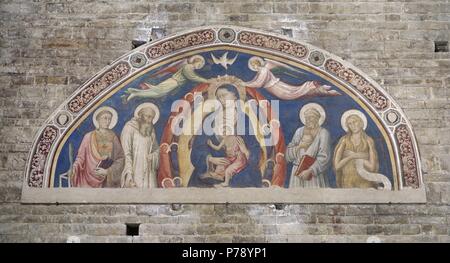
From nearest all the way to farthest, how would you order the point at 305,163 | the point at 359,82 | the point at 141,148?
the point at 305,163 < the point at 141,148 < the point at 359,82

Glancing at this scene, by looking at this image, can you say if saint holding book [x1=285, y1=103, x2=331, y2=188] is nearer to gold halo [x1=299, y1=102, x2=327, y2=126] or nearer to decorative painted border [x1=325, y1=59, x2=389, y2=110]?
gold halo [x1=299, y1=102, x2=327, y2=126]

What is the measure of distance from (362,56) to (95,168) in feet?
10.9

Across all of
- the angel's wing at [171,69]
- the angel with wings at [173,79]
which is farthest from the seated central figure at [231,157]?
the angel's wing at [171,69]

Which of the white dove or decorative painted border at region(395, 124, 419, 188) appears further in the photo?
the white dove

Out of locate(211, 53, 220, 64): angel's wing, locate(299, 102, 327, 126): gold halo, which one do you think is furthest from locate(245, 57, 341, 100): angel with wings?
locate(211, 53, 220, 64): angel's wing

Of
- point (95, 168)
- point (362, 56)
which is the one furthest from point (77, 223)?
point (362, 56)

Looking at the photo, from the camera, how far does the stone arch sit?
9.09m

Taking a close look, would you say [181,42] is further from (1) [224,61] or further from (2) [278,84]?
(2) [278,84]

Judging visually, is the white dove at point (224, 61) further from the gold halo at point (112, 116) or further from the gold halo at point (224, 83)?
the gold halo at point (112, 116)

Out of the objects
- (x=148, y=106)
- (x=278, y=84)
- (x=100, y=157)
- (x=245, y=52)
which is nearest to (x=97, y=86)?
(x=148, y=106)

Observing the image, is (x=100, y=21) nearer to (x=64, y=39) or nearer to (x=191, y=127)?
(x=64, y=39)

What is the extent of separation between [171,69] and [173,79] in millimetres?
132

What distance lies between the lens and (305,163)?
921 centimetres

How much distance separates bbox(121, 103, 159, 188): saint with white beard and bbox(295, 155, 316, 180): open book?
5.17 feet
